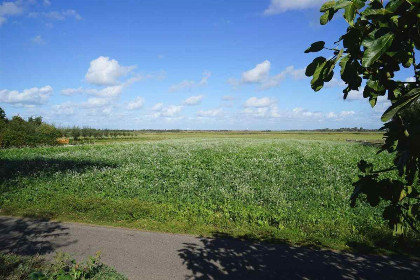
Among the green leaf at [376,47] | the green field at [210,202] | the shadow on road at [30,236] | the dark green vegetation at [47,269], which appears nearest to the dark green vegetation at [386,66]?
the green leaf at [376,47]

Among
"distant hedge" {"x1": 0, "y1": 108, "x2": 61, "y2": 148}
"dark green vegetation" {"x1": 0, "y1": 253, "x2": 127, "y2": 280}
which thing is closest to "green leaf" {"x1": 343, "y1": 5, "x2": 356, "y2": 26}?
"dark green vegetation" {"x1": 0, "y1": 253, "x2": 127, "y2": 280}

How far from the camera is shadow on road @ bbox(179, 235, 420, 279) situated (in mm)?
7203

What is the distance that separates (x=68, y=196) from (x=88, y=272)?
9.86 m

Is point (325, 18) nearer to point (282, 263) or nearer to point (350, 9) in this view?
point (350, 9)

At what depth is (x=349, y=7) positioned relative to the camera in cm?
211

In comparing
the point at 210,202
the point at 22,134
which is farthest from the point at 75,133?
the point at 210,202

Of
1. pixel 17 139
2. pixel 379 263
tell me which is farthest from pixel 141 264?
pixel 17 139

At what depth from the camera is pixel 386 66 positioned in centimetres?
261

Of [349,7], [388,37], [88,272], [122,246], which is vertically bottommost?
[122,246]

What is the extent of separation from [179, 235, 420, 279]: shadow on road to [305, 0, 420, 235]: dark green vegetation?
514 centimetres

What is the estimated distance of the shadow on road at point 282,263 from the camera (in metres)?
7.20

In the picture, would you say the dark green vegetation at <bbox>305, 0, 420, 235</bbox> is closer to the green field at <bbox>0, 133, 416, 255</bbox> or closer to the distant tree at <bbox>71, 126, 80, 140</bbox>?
the green field at <bbox>0, 133, 416, 255</bbox>

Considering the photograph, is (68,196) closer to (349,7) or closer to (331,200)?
(331,200)

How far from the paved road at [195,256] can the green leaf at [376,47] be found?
6793mm
